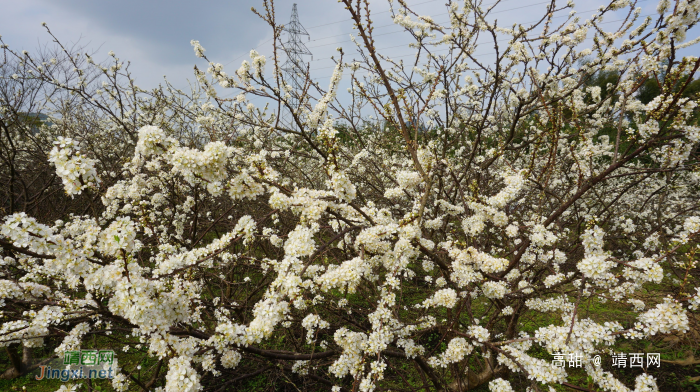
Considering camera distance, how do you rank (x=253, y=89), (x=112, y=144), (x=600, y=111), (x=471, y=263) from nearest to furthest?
1. (x=471, y=263)
2. (x=253, y=89)
3. (x=600, y=111)
4. (x=112, y=144)

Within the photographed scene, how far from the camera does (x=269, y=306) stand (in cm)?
175

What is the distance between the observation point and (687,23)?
2293 millimetres

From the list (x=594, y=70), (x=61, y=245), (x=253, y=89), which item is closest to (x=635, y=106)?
(x=594, y=70)

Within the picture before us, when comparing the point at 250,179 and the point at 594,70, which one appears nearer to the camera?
the point at 250,179

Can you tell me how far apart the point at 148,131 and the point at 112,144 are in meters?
7.78

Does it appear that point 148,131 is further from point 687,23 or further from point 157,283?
point 687,23

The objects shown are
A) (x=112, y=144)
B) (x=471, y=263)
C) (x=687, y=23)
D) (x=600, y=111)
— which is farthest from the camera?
(x=112, y=144)

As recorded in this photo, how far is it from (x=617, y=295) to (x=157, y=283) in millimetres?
3209

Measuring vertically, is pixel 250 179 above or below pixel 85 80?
below

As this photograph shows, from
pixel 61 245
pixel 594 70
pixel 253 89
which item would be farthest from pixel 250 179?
pixel 594 70

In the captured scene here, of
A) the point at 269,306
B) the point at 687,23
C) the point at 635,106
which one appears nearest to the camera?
the point at 269,306

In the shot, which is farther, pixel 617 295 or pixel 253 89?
pixel 253 89

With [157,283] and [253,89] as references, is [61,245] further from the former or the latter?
[253,89]

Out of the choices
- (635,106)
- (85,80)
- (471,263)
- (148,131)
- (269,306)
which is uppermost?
(85,80)
